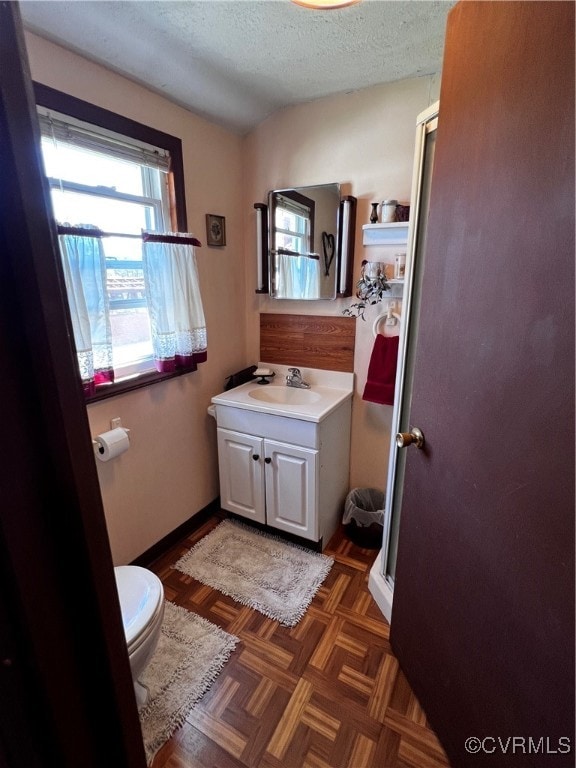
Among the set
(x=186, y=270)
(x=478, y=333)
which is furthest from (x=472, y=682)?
(x=186, y=270)

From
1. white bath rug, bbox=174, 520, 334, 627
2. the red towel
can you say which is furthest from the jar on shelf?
white bath rug, bbox=174, 520, 334, 627

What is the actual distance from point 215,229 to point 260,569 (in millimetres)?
1811

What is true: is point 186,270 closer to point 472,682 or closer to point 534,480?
point 534,480

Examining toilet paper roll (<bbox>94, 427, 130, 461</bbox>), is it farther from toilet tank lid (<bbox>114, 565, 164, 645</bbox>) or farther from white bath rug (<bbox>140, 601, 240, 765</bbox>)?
white bath rug (<bbox>140, 601, 240, 765</bbox>)

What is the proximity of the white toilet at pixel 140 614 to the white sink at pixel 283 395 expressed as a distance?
1075 mm

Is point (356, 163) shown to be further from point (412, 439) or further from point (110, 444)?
point (110, 444)

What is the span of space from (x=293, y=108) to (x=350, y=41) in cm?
61

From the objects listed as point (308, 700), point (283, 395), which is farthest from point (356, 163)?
point (308, 700)

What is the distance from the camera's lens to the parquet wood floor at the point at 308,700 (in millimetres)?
1153

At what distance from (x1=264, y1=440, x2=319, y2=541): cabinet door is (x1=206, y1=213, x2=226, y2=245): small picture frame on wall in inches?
44.4

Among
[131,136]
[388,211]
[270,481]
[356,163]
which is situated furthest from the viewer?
[270,481]

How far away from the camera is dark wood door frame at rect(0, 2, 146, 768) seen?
34cm

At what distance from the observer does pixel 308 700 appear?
51.3 inches

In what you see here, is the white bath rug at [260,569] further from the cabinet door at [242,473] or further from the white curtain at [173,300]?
the white curtain at [173,300]
